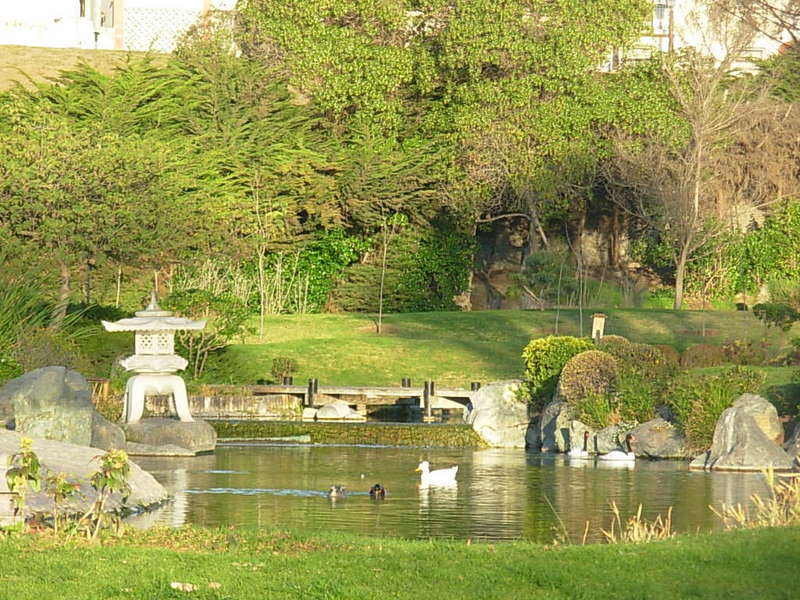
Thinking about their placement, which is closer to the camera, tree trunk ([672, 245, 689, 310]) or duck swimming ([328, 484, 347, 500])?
duck swimming ([328, 484, 347, 500])

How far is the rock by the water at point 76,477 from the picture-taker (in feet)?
47.4

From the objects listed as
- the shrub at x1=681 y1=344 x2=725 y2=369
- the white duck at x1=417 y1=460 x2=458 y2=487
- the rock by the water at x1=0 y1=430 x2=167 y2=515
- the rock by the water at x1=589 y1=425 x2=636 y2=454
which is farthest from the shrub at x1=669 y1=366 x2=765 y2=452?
the rock by the water at x1=0 y1=430 x2=167 y2=515

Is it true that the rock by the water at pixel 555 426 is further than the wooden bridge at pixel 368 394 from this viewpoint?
No

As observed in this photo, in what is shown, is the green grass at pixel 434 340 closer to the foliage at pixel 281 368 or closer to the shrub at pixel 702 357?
the foliage at pixel 281 368

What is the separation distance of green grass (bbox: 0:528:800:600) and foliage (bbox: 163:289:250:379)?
66.8ft

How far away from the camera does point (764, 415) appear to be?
22.8m

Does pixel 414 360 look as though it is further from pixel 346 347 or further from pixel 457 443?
pixel 457 443

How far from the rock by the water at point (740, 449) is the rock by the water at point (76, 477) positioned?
865 centimetres

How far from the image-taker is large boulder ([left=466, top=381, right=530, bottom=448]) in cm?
2684

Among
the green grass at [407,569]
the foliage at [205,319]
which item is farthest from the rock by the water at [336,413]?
Result: the green grass at [407,569]

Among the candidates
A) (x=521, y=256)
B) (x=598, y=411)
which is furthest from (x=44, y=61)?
(x=598, y=411)

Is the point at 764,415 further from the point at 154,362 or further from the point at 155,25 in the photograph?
the point at 155,25

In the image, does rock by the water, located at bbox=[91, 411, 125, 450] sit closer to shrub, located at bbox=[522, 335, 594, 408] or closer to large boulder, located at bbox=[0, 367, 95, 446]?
large boulder, located at bbox=[0, 367, 95, 446]

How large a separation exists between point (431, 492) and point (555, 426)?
7.37 meters
